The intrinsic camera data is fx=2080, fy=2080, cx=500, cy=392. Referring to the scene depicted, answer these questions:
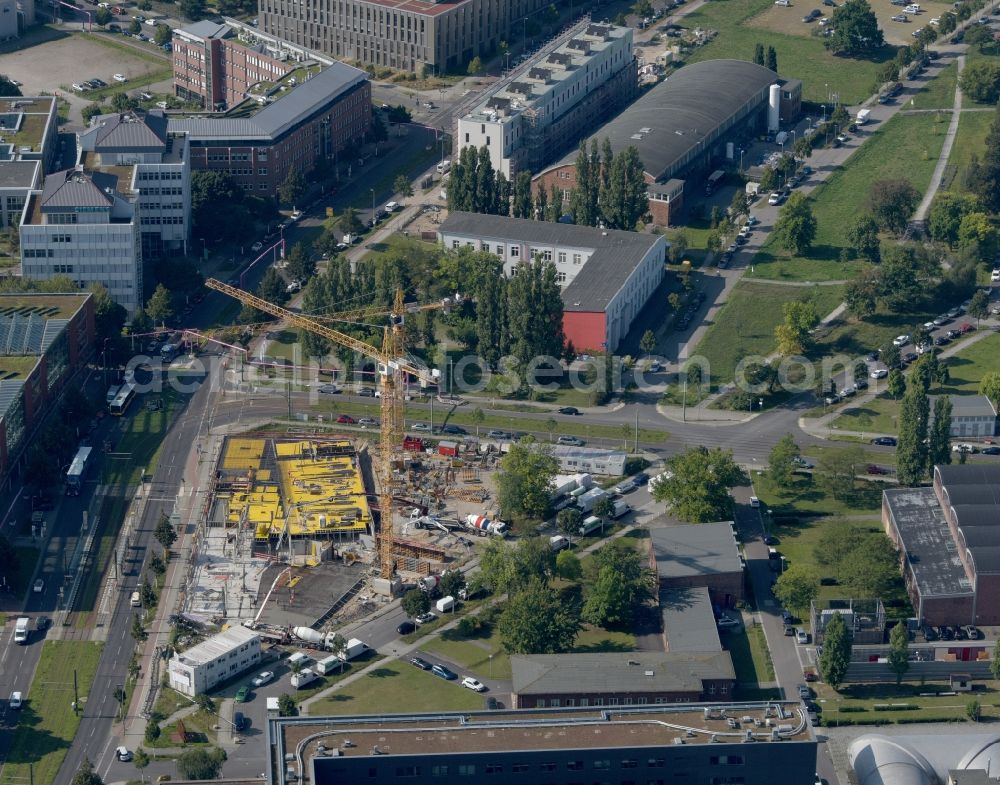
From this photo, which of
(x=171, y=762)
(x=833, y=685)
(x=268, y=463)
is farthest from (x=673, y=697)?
(x=268, y=463)

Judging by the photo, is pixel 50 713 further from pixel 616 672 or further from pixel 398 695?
pixel 616 672

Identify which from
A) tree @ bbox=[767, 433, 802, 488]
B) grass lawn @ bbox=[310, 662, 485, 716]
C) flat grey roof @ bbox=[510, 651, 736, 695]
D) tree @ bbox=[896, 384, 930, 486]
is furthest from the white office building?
tree @ bbox=[896, 384, 930, 486]

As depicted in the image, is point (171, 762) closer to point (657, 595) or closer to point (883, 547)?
point (657, 595)

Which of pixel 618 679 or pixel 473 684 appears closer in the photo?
pixel 618 679

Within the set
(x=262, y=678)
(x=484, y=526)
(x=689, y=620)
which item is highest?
(x=689, y=620)

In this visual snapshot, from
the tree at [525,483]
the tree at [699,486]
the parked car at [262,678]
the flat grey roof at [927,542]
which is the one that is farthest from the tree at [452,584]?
the flat grey roof at [927,542]

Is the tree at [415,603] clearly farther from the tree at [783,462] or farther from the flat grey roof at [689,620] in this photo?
the tree at [783,462]

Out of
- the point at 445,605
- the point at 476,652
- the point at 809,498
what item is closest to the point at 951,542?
the point at 809,498
